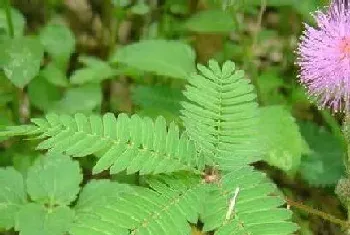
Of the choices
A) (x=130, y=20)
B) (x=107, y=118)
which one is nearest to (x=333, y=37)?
(x=107, y=118)

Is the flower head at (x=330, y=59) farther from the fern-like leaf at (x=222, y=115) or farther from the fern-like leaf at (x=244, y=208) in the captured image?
the fern-like leaf at (x=244, y=208)

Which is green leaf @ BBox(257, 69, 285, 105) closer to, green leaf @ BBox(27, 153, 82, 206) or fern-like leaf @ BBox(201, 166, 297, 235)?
green leaf @ BBox(27, 153, 82, 206)

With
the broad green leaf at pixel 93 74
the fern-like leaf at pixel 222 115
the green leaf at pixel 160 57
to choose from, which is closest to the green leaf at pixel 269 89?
the green leaf at pixel 160 57

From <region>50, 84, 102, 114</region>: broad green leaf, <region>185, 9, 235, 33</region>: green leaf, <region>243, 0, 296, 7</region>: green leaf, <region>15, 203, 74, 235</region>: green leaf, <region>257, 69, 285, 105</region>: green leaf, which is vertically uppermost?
<region>243, 0, 296, 7</region>: green leaf

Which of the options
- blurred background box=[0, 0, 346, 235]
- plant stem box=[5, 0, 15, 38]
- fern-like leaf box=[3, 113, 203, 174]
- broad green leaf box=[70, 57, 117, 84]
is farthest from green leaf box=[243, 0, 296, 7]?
fern-like leaf box=[3, 113, 203, 174]

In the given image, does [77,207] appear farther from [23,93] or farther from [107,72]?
[23,93]

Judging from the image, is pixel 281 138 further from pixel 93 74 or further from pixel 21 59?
pixel 21 59
